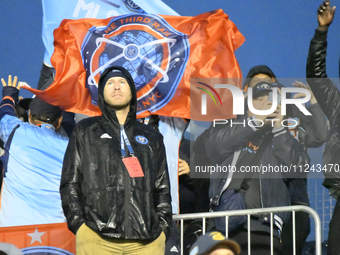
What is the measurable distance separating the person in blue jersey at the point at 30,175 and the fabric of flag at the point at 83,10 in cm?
115

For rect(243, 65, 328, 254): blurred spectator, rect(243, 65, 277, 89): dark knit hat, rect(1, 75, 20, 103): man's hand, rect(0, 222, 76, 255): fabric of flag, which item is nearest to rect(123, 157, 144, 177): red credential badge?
rect(0, 222, 76, 255): fabric of flag

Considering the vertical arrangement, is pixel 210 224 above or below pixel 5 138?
below

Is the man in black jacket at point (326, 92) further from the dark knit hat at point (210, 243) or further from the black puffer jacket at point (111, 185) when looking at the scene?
the dark knit hat at point (210, 243)

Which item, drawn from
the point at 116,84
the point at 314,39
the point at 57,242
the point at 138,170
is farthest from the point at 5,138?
the point at 314,39

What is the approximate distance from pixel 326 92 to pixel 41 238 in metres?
2.51

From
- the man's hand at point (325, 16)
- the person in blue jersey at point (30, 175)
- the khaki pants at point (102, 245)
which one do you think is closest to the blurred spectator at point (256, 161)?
the man's hand at point (325, 16)

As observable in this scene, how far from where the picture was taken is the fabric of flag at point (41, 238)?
3842mm

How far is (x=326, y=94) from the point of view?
4062 millimetres

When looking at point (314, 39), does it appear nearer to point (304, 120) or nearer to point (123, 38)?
point (304, 120)

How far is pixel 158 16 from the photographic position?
5.27 meters

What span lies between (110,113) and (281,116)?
1.83 metres

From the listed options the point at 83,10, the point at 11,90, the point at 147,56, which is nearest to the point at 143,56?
the point at 147,56

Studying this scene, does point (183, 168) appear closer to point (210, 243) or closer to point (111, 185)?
point (111, 185)

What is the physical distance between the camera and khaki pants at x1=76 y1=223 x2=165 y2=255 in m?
3.20
